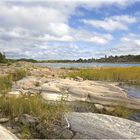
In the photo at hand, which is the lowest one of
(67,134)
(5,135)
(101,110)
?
(101,110)

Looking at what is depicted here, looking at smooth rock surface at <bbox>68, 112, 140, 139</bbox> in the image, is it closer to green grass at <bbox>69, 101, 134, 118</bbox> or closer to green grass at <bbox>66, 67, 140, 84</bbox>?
green grass at <bbox>69, 101, 134, 118</bbox>

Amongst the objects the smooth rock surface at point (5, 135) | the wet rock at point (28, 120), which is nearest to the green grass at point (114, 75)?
the wet rock at point (28, 120)

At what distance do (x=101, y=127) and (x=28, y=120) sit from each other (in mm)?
Result: 2574

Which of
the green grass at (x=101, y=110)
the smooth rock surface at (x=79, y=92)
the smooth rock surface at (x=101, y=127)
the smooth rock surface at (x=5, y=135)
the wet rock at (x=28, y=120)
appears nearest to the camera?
the smooth rock surface at (x=5, y=135)

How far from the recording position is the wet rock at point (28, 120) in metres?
11.0

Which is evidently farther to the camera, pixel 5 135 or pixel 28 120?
pixel 28 120

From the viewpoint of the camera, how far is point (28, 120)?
11.2 meters

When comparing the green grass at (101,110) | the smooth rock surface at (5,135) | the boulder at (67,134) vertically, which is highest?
the smooth rock surface at (5,135)

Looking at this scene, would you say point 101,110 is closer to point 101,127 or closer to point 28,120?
point 101,127

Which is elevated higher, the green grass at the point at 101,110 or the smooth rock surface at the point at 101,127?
the smooth rock surface at the point at 101,127

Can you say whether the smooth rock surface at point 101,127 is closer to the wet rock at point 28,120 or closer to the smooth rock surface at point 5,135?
the wet rock at point 28,120

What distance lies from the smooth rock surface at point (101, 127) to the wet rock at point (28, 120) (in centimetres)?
117

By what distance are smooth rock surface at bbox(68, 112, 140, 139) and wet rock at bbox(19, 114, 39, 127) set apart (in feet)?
3.84

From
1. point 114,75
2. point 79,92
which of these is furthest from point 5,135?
point 114,75
